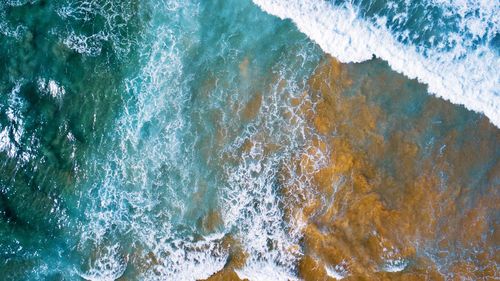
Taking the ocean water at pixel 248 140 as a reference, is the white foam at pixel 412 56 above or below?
above

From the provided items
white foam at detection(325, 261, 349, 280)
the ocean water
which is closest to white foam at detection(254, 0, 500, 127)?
the ocean water

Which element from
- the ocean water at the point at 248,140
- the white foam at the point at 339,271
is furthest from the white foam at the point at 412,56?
the white foam at the point at 339,271

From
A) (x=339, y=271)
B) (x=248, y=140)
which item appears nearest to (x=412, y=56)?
(x=248, y=140)

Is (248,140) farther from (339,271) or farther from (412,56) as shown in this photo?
(412,56)

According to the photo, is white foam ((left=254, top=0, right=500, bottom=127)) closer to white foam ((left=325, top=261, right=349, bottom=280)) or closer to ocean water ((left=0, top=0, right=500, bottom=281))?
ocean water ((left=0, top=0, right=500, bottom=281))

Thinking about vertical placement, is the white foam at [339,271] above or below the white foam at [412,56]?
below

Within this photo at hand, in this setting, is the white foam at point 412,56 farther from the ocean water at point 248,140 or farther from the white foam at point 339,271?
the white foam at point 339,271

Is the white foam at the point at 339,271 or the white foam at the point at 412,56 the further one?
the white foam at the point at 339,271

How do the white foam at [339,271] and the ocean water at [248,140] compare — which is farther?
the white foam at [339,271]
